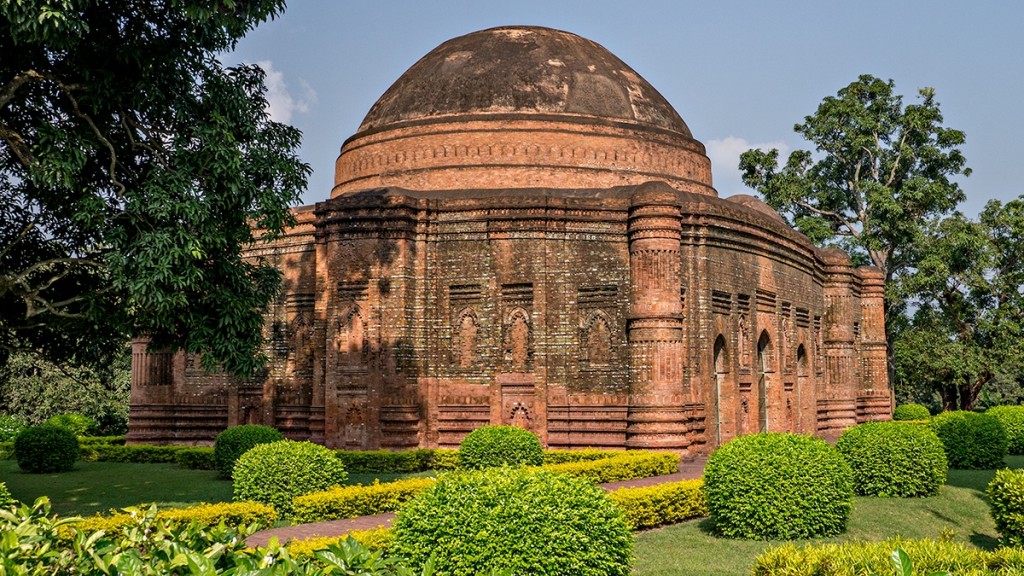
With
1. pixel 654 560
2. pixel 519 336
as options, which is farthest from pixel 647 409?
pixel 654 560

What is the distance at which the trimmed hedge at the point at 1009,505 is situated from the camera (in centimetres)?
886

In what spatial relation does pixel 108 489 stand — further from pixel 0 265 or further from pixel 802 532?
pixel 802 532

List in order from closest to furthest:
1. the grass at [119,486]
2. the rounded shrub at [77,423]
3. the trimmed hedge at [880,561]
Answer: the trimmed hedge at [880,561] → the grass at [119,486] → the rounded shrub at [77,423]

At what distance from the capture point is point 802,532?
951 cm

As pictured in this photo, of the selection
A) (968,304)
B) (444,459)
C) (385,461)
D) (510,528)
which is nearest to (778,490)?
(510,528)

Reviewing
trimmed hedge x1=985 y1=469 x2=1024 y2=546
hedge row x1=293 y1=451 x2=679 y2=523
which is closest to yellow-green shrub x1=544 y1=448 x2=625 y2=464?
hedge row x1=293 y1=451 x2=679 y2=523

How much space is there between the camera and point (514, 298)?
655 inches

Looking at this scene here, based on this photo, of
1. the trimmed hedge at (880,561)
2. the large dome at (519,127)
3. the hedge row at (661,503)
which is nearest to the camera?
the trimmed hedge at (880,561)

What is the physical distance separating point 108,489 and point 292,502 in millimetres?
4512

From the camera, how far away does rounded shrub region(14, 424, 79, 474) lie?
16.5 metres

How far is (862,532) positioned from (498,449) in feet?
17.3

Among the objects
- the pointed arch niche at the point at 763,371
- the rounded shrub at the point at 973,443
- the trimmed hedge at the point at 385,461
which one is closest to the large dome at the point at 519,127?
the pointed arch niche at the point at 763,371

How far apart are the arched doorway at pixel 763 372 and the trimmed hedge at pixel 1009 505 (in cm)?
995

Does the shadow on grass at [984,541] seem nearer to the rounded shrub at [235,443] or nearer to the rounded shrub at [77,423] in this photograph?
the rounded shrub at [235,443]
